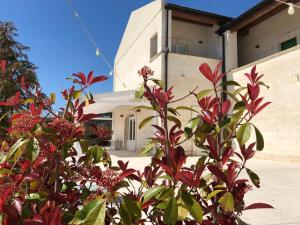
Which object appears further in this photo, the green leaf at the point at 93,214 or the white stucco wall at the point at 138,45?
the white stucco wall at the point at 138,45

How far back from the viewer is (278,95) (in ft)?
39.1

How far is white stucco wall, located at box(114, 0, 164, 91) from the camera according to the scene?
51.5ft

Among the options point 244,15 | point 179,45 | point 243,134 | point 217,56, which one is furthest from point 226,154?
point 179,45

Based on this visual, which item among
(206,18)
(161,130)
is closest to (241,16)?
(206,18)

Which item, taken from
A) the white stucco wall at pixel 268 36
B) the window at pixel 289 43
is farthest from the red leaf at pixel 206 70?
the window at pixel 289 43

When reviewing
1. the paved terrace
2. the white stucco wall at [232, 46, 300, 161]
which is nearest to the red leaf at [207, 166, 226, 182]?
the paved terrace

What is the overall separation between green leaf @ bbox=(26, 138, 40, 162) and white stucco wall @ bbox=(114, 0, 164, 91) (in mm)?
13678

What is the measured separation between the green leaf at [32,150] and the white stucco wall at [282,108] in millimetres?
11377

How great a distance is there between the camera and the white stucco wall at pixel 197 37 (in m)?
17.3

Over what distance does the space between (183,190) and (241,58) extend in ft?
57.6

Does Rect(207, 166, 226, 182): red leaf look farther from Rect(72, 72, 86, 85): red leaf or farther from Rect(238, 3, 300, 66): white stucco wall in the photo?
Rect(238, 3, 300, 66): white stucco wall

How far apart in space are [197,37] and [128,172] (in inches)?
695

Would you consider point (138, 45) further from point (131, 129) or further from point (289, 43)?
point (289, 43)

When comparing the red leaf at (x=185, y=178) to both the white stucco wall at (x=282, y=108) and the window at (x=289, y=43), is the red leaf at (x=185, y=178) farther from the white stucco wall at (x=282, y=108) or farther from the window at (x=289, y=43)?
the window at (x=289, y=43)
